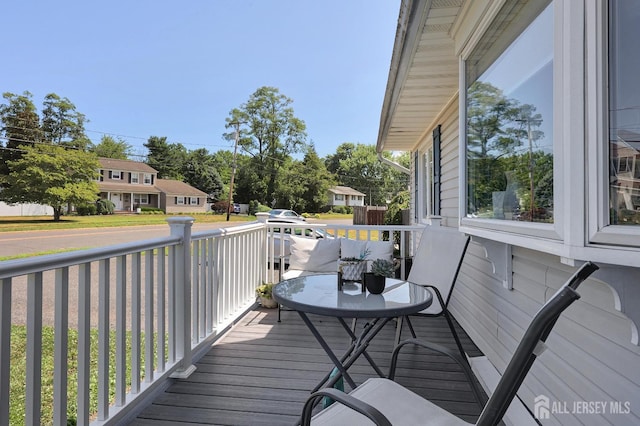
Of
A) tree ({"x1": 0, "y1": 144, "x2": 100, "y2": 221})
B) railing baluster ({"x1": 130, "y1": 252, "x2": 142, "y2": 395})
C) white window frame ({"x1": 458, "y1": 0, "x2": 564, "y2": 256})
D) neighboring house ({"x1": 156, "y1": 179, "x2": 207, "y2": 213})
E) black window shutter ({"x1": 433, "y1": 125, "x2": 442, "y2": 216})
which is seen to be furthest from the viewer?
neighboring house ({"x1": 156, "y1": 179, "x2": 207, "y2": 213})

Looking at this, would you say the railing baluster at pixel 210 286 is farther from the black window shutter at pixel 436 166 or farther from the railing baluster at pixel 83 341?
the black window shutter at pixel 436 166

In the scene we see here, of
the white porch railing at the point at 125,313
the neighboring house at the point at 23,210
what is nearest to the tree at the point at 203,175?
the neighboring house at the point at 23,210

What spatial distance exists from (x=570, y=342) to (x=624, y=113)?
1097 millimetres

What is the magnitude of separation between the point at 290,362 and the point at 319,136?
137 ft

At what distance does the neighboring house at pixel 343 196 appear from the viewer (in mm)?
43094

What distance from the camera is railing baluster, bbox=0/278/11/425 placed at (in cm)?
117

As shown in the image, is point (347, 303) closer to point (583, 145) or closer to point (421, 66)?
point (583, 145)

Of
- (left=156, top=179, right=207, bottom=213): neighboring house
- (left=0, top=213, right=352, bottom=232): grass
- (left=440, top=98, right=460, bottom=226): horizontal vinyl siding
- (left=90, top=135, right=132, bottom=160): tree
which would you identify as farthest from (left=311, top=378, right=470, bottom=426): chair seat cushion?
(left=90, top=135, right=132, bottom=160): tree

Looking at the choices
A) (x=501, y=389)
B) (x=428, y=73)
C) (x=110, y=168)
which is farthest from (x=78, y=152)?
(x=501, y=389)

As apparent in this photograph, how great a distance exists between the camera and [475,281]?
3307mm

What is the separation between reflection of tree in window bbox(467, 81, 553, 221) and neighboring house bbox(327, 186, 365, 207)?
39.9 metres

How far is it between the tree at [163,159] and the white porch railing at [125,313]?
45.3m

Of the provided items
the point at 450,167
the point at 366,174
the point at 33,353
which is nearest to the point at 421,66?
the point at 450,167

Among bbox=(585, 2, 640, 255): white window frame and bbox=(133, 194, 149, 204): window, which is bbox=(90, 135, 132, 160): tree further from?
bbox=(585, 2, 640, 255): white window frame
